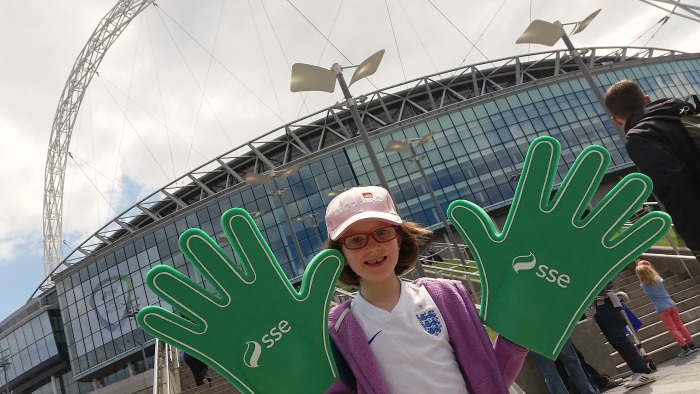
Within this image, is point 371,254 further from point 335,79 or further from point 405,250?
point 335,79

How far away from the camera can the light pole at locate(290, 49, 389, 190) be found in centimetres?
1003

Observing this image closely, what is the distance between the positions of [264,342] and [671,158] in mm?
1833

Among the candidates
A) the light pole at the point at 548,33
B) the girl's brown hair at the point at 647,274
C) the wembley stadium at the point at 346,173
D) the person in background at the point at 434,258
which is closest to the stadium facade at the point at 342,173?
the wembley stadium at the point at 346,173

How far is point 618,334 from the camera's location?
19.0ft

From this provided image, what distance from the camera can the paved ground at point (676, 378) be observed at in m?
4.52

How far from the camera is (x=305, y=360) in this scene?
5.42 feet

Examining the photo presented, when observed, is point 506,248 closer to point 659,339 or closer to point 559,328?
point 559,328

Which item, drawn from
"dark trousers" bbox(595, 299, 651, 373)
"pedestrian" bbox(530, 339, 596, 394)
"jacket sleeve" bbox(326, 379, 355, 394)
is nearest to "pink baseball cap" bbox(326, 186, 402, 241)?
"jacket sleeve" bbox(326, 379, 355, 394)

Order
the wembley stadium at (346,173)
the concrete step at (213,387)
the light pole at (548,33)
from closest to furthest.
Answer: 1. the concrete step at (213,387)
2. the light pole at (548,33)
3. the wembley stadium at (346,173)

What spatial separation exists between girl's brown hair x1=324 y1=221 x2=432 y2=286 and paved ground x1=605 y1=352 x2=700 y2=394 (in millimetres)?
3513

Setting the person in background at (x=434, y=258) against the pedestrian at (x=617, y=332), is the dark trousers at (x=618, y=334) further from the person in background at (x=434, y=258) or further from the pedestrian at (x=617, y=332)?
the person in background at (x=434, y=258)

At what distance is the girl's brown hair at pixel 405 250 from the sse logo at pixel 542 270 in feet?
1.17

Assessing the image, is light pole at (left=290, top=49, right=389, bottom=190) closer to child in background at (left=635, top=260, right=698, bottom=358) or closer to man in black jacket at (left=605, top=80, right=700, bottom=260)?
child in background at (left=635, top=260, right=698, bottom=358)

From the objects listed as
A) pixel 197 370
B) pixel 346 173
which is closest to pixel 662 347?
pixel 197 370
